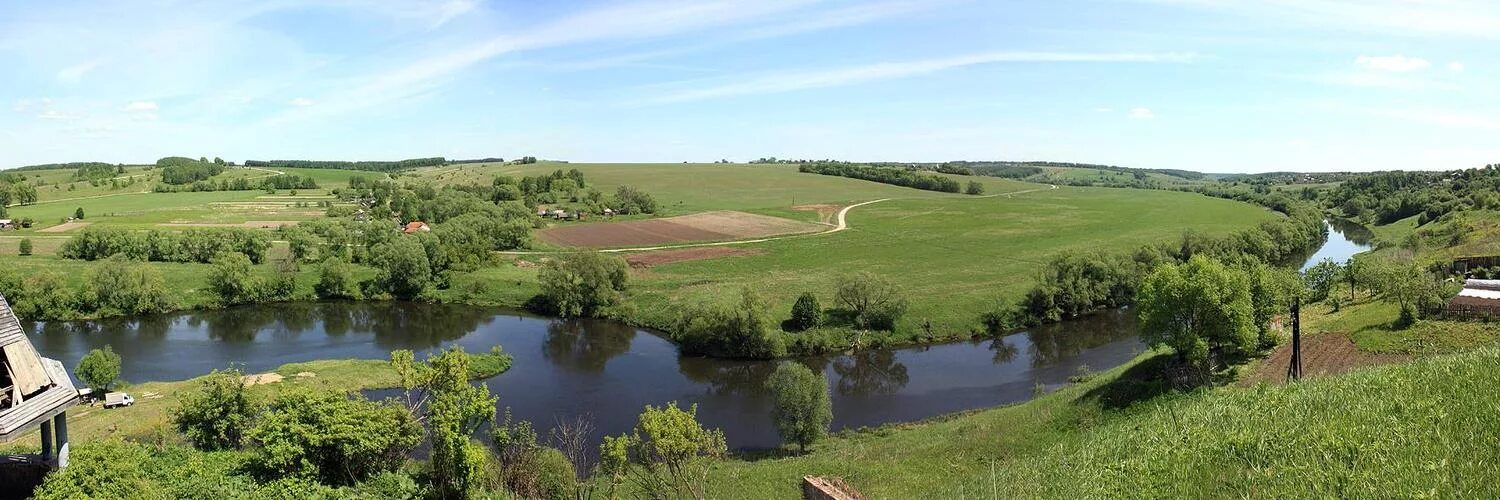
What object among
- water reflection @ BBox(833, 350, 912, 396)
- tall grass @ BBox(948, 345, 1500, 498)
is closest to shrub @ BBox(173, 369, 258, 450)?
tall grass @ BBox(948, 345, 1500, 498)

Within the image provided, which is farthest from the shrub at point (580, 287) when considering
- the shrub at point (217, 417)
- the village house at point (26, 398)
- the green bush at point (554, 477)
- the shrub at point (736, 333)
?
the village house at point (26, 398)

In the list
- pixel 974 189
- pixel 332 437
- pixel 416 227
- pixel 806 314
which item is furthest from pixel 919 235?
pixel 332 437

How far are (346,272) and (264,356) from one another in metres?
18.4

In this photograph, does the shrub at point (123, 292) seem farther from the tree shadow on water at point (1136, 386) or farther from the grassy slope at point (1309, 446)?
the tree shadow on water at point (1136, 386)

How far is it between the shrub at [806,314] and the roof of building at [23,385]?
122 ft

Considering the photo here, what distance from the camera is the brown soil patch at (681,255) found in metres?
71.2

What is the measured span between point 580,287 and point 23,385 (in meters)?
40.8

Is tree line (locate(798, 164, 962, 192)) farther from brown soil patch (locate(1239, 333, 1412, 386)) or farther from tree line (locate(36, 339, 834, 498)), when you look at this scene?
tree line (locate(36, 339, 834, 498))

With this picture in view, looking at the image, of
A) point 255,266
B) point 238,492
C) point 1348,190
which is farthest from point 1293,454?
point 1348,190

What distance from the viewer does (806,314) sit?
48469 millimetres

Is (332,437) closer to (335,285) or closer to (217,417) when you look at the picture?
(217,417)

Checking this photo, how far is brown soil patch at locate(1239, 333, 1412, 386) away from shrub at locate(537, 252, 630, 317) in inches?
1634

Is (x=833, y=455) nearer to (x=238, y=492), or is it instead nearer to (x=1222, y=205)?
(x=238, y=492)

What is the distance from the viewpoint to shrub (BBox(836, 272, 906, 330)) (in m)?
49.3
